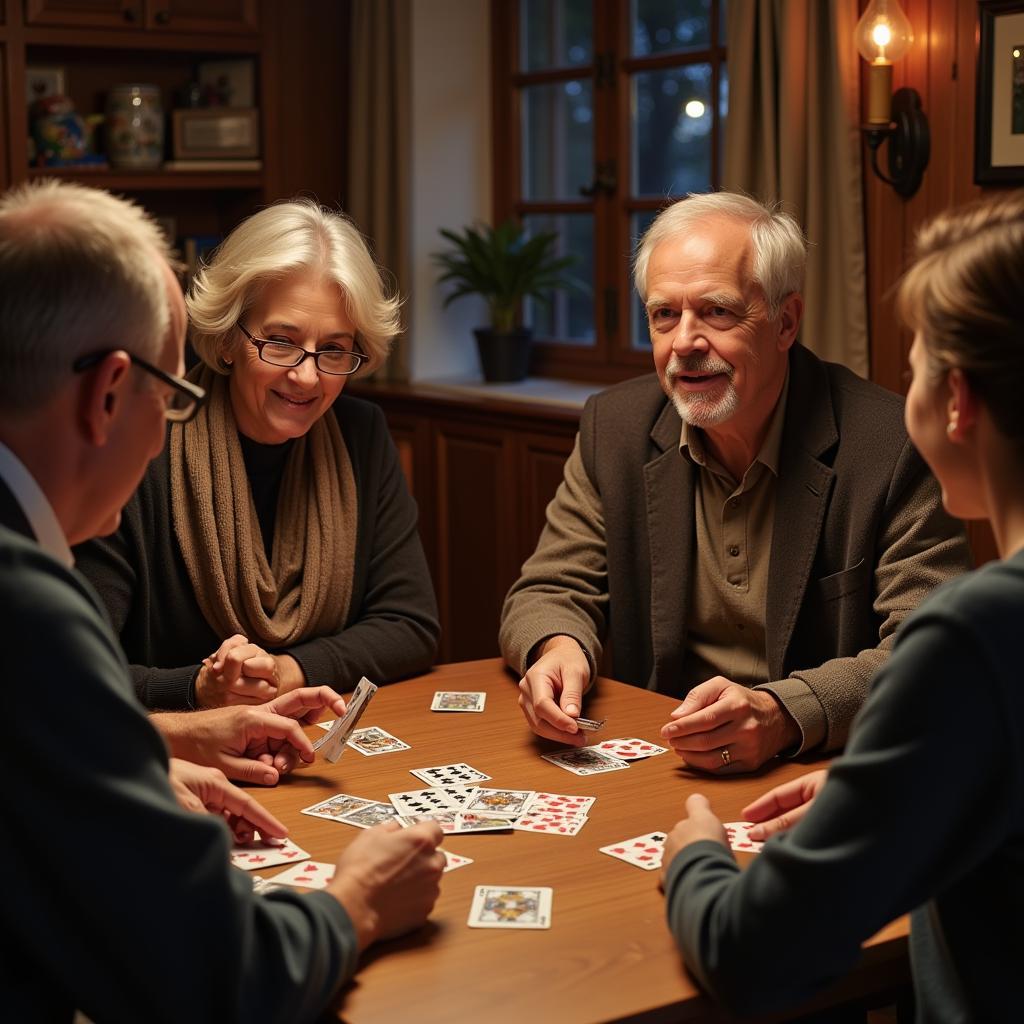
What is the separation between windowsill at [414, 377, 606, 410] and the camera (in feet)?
14.8

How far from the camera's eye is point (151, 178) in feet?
15.8

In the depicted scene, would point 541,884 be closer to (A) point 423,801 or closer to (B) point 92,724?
(A) point 423,801

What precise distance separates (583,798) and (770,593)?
679 mm

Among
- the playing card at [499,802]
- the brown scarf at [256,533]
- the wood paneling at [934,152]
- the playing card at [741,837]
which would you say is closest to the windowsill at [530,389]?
the wood paneling at [934,152]

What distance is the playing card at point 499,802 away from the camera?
1.83 m

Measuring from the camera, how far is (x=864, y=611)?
239 cm

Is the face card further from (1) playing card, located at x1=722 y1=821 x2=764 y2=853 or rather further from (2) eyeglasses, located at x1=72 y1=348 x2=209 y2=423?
(2) eyeglasses, located at x1=72 y1=348 x2=209 y2=423

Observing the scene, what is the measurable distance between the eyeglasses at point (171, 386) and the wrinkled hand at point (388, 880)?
501 millimetres

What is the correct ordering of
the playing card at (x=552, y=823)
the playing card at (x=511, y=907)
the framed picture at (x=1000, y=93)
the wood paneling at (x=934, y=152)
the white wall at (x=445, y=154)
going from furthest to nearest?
the white wall at (x=445, y=154)
the wood paneling at (x=934, y=152)
the framed picture at (x=1000, y=93)
the playing card at (x=552, y=823)
the playing card at (x=511, y=907)

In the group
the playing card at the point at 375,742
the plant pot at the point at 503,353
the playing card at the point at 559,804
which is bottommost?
the playing card at the point at 559,804

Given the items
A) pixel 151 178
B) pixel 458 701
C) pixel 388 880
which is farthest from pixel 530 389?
pixel 388 880

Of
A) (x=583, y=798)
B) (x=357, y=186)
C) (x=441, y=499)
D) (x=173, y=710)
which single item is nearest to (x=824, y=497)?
(x=583, y=798)

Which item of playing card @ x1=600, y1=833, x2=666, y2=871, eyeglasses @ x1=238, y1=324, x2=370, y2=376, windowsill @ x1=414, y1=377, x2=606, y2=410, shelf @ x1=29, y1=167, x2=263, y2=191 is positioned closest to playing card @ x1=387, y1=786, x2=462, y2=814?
playing card @ x1=600, y1=833, x2=666, y2=871

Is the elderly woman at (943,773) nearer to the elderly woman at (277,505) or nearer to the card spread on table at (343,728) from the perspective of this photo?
the card spread on table at (343,728)
